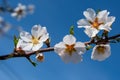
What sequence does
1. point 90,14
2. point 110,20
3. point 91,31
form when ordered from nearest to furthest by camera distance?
point 91,31 < point 110,20 < point 90,14

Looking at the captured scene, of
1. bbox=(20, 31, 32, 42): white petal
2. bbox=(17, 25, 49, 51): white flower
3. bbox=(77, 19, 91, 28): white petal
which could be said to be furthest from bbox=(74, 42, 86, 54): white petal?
bbox=(20, 31, 32, 42): white petal

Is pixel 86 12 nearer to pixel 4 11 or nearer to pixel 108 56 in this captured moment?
pixel 108 56

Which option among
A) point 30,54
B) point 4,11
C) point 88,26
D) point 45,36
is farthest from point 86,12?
point 4,11

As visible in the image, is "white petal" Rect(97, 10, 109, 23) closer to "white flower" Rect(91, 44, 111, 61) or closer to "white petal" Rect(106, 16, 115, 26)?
"white petal" Rect(106, 16, 115, 26)

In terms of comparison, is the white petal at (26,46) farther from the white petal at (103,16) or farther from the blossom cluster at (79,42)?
the white petal at (103,16)

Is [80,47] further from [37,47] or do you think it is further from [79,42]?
[37,47]

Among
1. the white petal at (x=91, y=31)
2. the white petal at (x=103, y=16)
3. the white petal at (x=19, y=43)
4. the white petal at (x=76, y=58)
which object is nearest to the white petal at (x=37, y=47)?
the white petal at (x=19, y=43)

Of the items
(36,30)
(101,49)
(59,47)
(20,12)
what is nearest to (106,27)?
(101,49)
